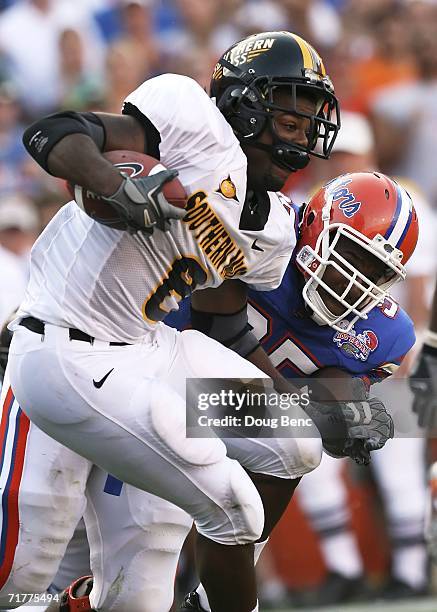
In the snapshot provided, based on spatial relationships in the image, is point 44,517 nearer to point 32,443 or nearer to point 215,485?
point 32,443

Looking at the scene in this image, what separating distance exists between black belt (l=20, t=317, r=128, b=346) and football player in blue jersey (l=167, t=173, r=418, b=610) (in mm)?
445

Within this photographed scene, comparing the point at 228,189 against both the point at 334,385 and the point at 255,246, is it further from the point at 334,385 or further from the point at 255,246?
the point at 334,385

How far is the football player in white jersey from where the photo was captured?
2.76 m

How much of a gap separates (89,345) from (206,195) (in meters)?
0.46

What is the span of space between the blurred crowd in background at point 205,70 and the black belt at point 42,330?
8.36 ft

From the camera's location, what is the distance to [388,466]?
5.17 metres

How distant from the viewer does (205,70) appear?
6.25m

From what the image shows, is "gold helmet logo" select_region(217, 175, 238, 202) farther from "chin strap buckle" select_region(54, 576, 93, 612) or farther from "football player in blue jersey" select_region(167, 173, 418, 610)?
"chin strap buckle" select_region(54, 576, 93, 612)

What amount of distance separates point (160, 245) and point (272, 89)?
0.49 meters

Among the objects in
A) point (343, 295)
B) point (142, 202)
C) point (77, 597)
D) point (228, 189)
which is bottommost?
point (77, 597)

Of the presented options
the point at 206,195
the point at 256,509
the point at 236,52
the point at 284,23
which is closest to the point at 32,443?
the point at 256,509

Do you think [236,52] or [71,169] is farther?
[236,52]

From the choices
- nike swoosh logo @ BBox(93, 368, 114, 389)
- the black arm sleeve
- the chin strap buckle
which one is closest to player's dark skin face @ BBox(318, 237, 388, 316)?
nike swoosh logo @ BBox(93, 368, 114, 389)

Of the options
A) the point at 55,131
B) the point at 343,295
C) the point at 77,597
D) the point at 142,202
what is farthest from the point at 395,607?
the point at 55,131
